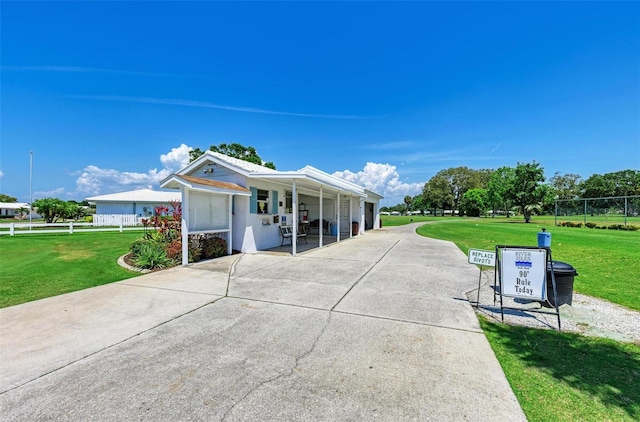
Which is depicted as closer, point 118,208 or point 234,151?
point 118,208

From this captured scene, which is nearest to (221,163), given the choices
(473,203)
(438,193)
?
(438,193)

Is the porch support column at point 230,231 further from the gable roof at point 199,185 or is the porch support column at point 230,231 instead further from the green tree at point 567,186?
the green tree at point 567,186

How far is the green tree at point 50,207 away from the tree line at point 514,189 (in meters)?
51.0

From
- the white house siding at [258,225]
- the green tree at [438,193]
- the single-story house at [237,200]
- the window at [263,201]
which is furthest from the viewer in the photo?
the green tree at [438,193]

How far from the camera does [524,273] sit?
4637mm

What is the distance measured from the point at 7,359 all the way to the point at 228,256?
702 centimetres

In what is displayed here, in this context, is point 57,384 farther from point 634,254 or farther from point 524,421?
point 634,254

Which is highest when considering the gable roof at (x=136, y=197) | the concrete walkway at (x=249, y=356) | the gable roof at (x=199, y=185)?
the gable roof at (x=136, y=197)

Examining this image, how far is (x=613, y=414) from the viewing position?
2344 mm

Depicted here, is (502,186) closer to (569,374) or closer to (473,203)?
(473,203)

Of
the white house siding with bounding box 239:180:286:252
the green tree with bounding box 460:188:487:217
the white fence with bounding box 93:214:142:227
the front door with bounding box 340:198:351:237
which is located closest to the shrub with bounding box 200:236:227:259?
the white house siding with bounding box 239:180:286:252

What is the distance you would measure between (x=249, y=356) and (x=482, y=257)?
14.6 feet

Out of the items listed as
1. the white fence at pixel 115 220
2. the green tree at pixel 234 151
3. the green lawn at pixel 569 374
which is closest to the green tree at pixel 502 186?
the green tree at pixel 234 151

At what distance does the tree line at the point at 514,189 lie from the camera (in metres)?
36.4
